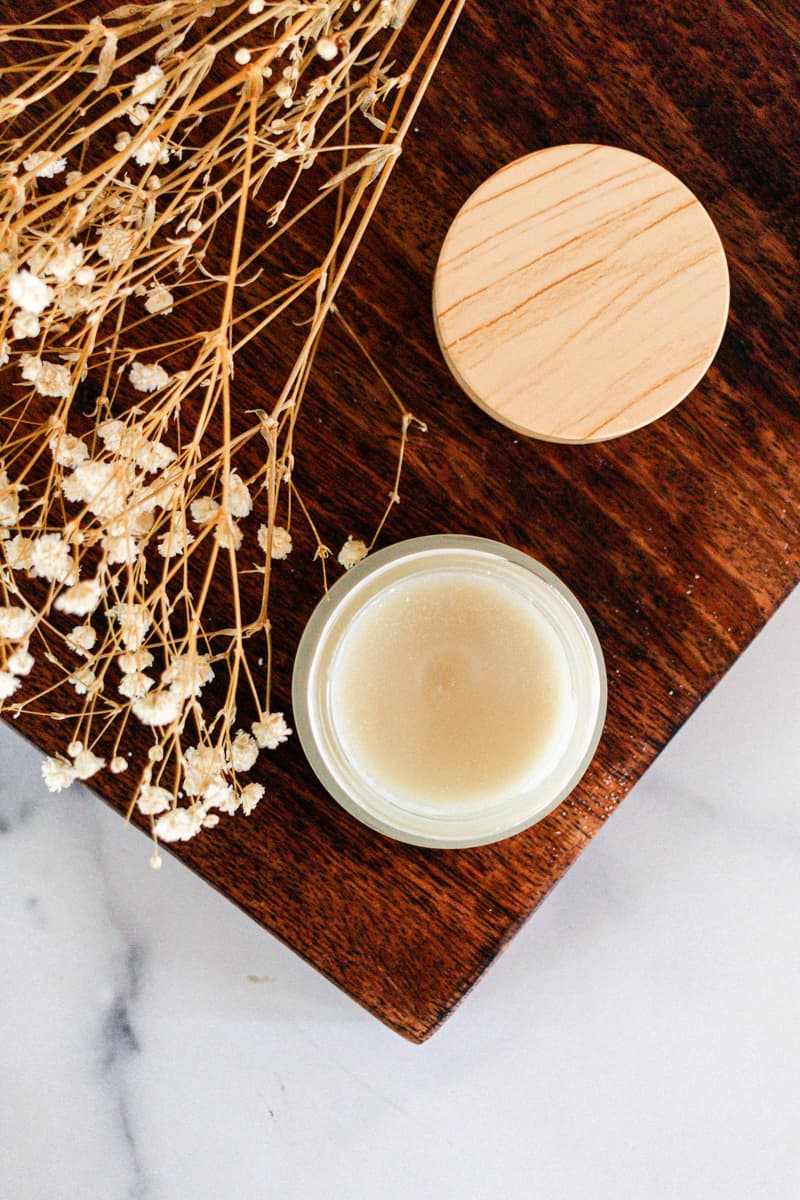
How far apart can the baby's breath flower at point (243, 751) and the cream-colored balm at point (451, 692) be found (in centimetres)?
6

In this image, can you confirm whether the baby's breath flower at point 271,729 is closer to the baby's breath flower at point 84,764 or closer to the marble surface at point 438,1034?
the baby's breath flower at point 84,764

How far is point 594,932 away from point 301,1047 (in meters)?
0.27

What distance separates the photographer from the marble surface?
922mm

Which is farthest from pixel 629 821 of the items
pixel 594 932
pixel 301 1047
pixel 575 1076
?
pixel 301 1047

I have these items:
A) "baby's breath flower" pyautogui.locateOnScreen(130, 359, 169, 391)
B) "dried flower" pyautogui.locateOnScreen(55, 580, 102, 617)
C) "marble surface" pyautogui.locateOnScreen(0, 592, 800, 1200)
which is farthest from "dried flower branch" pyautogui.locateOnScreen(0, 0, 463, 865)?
"marble surface" pyautogui.locateOnScreen(0, 592, 800, 1200)

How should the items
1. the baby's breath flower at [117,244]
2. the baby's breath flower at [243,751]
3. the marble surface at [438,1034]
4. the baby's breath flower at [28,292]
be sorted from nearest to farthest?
the baby's breath flower at [28,292], the baby's breath flower at [117,244], the baby's breath flower at [243,751], the marble surface at [438,1034]

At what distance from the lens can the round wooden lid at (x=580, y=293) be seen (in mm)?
655

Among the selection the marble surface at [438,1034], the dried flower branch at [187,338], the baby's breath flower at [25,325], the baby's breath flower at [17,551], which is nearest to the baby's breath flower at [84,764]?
the dried flower branch at [187,338]

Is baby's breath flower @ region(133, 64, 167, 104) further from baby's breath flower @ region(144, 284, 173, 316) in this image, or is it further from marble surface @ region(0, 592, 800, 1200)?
marble surface @ region(0, 592, 800, 1200)

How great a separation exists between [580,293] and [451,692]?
26 cm

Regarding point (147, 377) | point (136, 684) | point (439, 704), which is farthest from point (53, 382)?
point (439, 704)

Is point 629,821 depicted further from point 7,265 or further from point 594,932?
point 7,265

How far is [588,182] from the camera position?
25.9 inches

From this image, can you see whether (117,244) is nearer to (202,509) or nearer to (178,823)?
(202,509)
